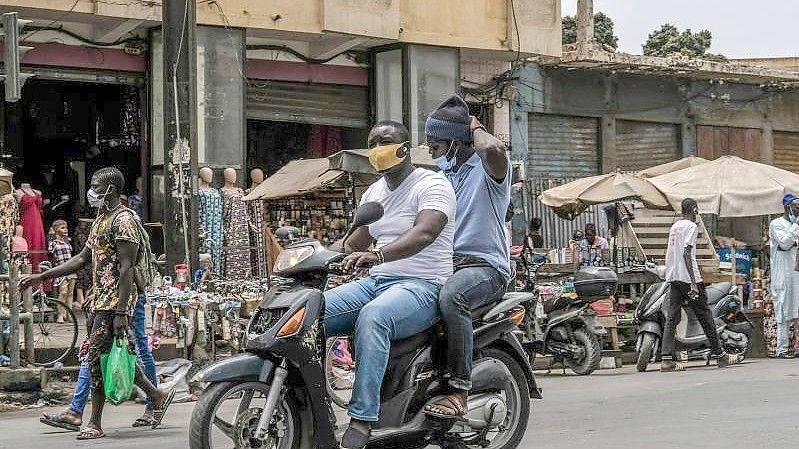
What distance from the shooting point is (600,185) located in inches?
710

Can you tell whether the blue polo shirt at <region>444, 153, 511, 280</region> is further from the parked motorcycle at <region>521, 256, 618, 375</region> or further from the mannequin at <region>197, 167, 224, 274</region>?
the mannequin at <region>197, 167, 224, 274</region>

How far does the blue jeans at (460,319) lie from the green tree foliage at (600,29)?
28.2 meters

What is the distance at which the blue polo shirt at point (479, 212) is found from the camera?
6820 mm

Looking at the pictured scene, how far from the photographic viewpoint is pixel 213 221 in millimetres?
17094

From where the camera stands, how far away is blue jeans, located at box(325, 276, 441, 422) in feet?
20.4

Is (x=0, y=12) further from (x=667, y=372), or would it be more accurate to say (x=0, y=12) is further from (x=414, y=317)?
(x=414, y=317)

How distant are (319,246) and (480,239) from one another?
1088 mm

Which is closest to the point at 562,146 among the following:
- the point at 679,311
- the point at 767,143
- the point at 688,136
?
the point at 688,136

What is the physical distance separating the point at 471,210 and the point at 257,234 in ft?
35.1

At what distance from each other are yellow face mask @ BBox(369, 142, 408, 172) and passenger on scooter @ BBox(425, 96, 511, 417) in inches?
12.0

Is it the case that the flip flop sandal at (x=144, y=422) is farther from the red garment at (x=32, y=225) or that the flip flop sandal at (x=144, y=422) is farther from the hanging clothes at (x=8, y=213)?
the red garment at (x=32, y=225)

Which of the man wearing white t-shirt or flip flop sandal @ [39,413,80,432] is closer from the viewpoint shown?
flip flop sandal @ [39,413,80,432]

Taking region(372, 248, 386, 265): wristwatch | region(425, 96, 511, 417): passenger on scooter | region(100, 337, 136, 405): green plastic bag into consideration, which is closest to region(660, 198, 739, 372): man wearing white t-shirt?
region(100, 337, 136, 405): green plastic bag

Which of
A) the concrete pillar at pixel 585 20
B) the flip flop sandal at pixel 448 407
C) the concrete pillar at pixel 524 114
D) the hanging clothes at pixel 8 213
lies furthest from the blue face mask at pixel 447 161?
the concrete pillar at pixel 585 20
